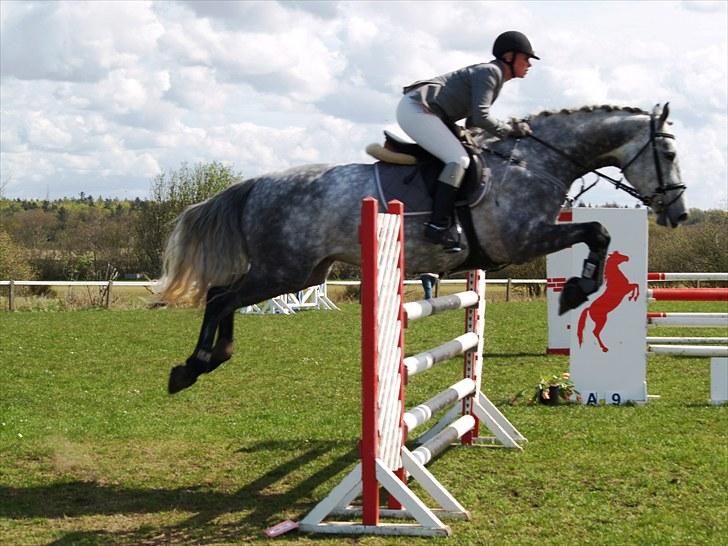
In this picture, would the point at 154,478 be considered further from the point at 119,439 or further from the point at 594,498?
the point at 594,498

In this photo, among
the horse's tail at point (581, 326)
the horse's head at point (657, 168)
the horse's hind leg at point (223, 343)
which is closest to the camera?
the horse's head at point (657, 168)

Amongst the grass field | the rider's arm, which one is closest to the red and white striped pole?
the grass field

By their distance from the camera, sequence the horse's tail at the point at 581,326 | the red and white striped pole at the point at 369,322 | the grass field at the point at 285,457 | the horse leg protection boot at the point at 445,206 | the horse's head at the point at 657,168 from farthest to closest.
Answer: the horse's tail at the point at 581,326
the horse's head at the point at 657,168
the horse leg protection boot at the point at 445,206
the grass field at the point at 285,457
the red and white striped pole at the point at 369,322

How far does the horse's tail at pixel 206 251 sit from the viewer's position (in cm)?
611

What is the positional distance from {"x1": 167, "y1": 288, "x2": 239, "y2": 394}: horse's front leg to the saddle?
1.19 m

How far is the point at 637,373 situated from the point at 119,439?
4715 millimetres

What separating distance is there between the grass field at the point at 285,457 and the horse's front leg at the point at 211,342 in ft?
2.22

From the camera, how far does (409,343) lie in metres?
15.6

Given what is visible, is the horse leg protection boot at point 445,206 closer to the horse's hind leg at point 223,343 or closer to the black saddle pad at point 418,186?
the black saddle pad at point 418,186

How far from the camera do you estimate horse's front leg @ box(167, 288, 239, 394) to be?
19.6 feet

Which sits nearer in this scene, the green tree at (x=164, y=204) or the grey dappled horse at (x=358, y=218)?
the grey dappled horse at (x=358, y=218)

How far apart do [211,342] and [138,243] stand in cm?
3447

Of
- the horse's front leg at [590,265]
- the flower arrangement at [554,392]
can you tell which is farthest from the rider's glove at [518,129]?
the flower arrangement at [554,392]

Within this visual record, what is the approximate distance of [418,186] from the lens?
5.76 meters
